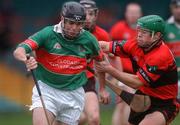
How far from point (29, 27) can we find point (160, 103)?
1093 cm

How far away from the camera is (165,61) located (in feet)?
36.5

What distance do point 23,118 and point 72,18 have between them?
8.17m

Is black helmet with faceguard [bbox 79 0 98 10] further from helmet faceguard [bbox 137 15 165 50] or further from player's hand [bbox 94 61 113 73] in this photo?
helmet faceguard [bbox 137 15 165 50]

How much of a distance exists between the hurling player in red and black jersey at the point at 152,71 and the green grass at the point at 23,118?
20.2 feet

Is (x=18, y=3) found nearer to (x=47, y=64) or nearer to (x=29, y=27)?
(x=29, y=27)

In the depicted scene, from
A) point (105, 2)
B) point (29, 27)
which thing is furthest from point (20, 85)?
point (105, 2)

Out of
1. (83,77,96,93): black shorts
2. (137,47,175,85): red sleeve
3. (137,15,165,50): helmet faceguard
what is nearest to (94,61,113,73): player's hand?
(137,47,175,85): red sleeve

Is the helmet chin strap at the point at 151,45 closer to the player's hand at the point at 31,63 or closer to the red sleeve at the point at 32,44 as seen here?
the red sleeve at the point at 32,44

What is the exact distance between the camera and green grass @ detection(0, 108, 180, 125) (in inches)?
709

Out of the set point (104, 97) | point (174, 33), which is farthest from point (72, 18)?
point (174, 33)

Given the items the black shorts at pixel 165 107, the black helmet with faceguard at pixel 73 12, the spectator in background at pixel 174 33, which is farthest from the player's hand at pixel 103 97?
the spectator in background at pixel 174 33

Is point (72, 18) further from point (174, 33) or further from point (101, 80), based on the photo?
point (174, 33)

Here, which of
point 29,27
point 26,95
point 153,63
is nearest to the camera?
point 153,63

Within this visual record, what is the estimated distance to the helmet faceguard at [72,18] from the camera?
10992 mm
